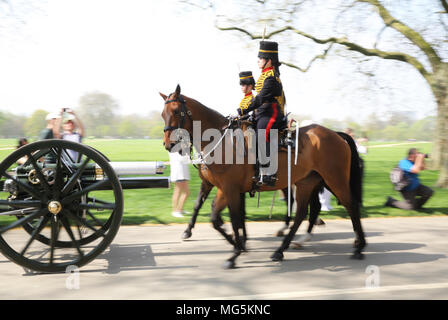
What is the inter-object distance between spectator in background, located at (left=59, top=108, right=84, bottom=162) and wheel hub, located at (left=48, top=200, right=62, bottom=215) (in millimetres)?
1689

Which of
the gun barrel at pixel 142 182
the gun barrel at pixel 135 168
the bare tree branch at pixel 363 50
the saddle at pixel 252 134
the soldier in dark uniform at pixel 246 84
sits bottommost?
the gun barrel at pixel 142 182

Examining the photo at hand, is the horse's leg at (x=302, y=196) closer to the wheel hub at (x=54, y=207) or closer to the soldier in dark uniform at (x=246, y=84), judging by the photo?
the soldier in dark uniform at (x=246, y=84)

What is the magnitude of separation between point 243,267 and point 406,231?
3599mm

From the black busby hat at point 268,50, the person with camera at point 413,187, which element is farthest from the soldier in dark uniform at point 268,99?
the person with camera at point 413,187

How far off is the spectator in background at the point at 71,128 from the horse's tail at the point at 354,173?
13.2 feet

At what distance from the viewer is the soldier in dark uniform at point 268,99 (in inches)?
215

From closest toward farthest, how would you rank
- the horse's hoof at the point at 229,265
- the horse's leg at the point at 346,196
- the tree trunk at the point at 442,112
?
the horse's hoof at the point at 229,265, the horse's leg at the point at 346,196, the tree trunk at the point at 442,112

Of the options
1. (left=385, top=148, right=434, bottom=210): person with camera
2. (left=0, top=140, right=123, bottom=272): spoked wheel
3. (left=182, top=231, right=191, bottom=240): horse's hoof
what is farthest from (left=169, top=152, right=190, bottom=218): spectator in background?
(left=385, top=148, right=434, bottom=210): person with camera

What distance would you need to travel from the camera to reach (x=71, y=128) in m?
6.43

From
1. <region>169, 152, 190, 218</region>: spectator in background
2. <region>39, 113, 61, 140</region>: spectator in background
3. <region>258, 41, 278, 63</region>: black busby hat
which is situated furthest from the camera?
<region>169, 152, 190, 218</region>: spectator in background

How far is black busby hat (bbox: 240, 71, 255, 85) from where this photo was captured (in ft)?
22.9

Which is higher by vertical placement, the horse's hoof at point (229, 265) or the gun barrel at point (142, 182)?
the gun barrel at point (142, 182)

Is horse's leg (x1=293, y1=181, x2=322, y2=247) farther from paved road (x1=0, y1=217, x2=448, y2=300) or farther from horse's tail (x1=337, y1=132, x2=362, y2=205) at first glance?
horse's tail (x1=337, y1=132, x2=362, y2=205)
